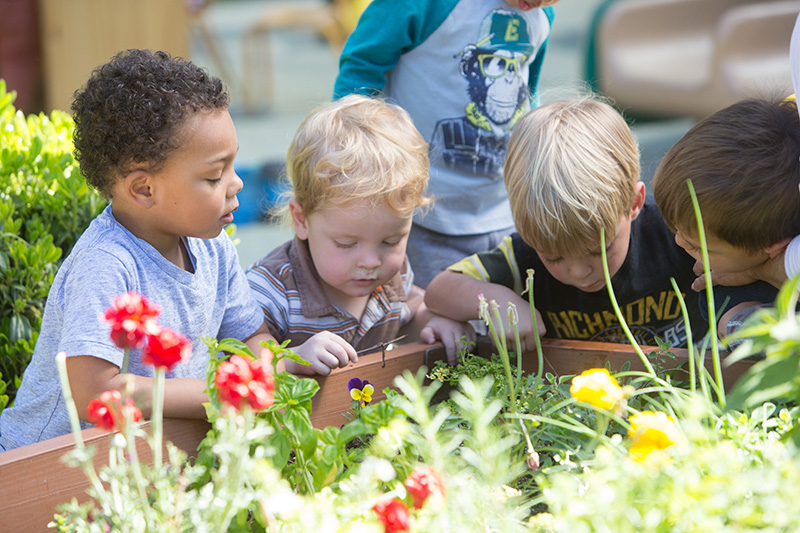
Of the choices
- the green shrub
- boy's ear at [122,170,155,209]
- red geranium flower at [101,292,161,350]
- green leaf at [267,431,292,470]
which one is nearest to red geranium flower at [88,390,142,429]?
red geranium flower at [101,292,161,350]

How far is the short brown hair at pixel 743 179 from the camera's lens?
1.58 metres

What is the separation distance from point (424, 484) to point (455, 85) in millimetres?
1622

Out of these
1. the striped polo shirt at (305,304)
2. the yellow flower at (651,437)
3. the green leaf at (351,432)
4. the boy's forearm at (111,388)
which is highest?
the yellow flower at (651,437)

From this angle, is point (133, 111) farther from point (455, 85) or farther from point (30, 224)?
point (455, 85)

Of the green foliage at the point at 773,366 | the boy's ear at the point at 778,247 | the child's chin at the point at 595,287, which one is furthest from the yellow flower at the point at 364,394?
the boy's ear at the point at 778,247

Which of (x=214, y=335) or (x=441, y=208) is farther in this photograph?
(x=441, y=208)

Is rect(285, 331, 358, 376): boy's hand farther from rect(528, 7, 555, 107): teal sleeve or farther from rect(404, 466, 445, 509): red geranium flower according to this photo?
rect(528, 7, 555, 107): teal sleeve

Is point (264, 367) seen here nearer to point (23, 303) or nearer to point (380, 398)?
point (380, 398)

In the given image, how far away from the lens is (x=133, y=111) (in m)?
1.53

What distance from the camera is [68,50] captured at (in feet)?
15.4

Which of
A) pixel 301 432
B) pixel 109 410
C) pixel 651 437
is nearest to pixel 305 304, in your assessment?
pixel 301 432

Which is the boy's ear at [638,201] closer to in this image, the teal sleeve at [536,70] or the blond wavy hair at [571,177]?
the blond wavy hair at [571,177]

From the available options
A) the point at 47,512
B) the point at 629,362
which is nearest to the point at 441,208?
the point at 629,362

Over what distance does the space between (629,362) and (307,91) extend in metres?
8.35
